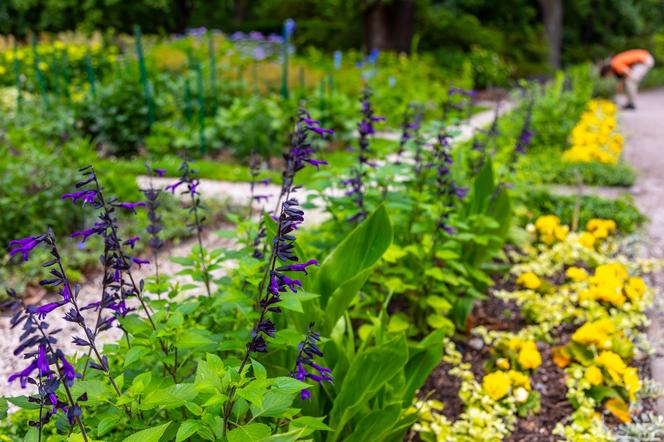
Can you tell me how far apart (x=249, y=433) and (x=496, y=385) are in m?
1.38

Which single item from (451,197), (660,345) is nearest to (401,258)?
(451,197)

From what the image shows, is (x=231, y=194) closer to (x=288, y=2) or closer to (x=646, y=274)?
(x=646, y=274)

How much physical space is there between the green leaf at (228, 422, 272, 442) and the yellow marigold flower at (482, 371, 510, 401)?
133cm

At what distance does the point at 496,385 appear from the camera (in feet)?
7.53

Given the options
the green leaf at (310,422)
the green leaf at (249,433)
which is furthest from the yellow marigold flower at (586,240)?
the green leaf at (249,433)

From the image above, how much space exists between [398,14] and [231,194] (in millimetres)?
9402

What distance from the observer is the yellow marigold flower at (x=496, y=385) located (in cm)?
229

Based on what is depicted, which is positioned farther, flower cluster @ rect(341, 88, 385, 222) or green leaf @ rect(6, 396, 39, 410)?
flower cluster @ rect(341, 88, 385, 222)

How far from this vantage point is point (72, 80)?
30.0ft

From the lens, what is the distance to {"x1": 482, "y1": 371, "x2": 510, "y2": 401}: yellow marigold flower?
2.29m

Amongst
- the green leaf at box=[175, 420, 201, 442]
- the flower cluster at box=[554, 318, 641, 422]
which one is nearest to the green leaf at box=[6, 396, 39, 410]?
the green leaf at box=[175, 420, 201, 442]

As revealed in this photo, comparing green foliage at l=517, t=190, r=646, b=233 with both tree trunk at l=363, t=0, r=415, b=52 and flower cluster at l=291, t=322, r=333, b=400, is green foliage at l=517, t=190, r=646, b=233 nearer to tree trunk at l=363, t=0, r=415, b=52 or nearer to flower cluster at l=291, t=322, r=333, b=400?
flower cluster at l=291, t=322, r=333, b=400

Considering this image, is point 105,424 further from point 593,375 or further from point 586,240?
point 586,240

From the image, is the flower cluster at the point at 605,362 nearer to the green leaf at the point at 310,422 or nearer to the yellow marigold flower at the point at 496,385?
the yellow marigold flower at the point at 496,385
